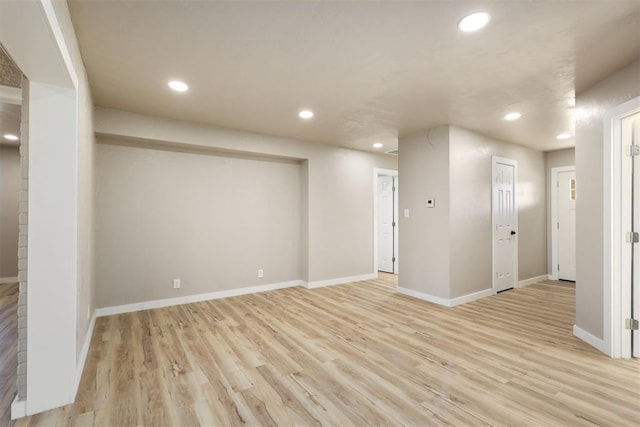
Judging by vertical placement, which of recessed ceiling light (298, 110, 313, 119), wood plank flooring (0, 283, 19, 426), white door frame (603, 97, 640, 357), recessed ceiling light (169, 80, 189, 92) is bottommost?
wood plank flooring (0, 283, 19, 426)

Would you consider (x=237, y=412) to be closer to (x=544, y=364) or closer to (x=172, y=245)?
(x=544, y=364)

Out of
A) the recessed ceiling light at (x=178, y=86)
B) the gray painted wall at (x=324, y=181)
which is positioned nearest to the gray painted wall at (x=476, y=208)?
the gray painted wall at (x=324, y=181)

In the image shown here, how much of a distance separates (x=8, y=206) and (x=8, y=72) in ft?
→ 15.1

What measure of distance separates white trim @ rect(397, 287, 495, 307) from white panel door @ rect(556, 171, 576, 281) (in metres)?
2.17

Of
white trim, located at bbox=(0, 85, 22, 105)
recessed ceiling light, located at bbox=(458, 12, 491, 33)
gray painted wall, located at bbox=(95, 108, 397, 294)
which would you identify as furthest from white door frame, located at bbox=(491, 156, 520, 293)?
white trim, located at bbox=(0, 85, 22, 105)

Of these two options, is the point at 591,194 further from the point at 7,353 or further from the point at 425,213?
the point at 7,353

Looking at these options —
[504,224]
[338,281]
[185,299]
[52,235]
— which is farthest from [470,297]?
[52,235]

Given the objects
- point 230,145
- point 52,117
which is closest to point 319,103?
point 230,145

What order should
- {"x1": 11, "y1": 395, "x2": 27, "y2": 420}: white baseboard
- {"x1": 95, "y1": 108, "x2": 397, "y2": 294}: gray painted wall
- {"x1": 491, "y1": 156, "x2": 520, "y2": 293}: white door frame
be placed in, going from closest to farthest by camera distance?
{"x1": 11, "y1": 395, "x2": 27, "y2": 420}: white baseboard < {"x1": 95, "y1": 108, "x2": 397, "y2": 294}: gray painted wall < {"x1": 491, "y1": 156, "x2": 520, "y2": 293}: white door frame

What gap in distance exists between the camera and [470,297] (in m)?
4.39

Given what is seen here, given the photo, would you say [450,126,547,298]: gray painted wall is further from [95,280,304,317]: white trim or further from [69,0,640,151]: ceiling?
[95,280,304,317]: white trim

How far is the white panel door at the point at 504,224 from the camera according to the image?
4.82 meters

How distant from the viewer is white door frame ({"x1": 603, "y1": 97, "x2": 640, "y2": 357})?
2.63 m

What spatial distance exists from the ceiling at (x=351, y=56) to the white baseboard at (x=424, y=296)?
2.43 m
